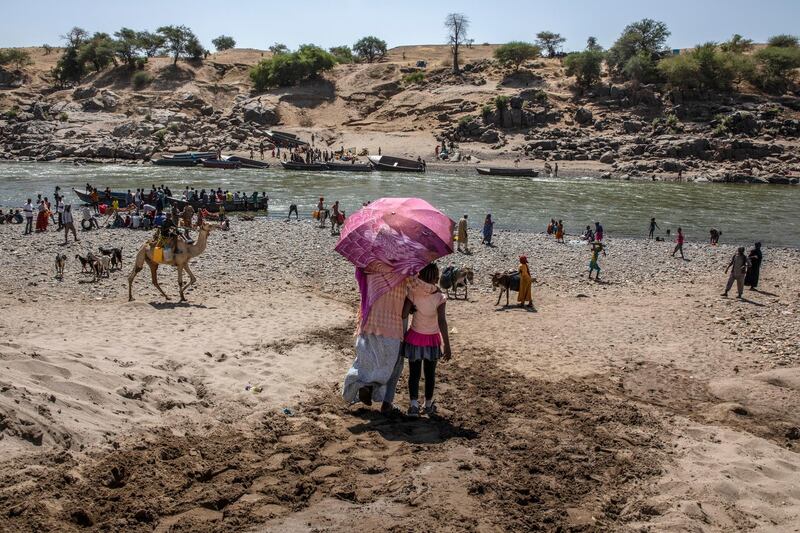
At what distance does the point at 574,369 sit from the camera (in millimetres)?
10391

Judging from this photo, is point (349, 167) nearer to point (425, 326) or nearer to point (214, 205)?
point (214, 205)

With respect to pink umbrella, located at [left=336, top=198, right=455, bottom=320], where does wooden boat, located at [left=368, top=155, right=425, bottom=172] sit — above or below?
above

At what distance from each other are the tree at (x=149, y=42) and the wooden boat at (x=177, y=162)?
38516mm

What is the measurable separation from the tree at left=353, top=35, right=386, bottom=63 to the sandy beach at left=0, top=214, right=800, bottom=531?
9610cm

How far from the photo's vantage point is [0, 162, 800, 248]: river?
34.1 metres

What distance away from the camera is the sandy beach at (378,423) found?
18.4ft

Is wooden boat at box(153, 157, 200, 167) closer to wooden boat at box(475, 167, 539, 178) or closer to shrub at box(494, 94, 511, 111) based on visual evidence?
wooden boat at box(475, 167, 539, 178)

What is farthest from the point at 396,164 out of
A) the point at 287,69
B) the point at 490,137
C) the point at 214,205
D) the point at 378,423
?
the point at 378,423

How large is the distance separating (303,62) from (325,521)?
265ft

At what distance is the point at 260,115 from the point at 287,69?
1195 cm

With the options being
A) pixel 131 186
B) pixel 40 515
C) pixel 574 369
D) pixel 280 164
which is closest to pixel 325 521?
pixel 40 515

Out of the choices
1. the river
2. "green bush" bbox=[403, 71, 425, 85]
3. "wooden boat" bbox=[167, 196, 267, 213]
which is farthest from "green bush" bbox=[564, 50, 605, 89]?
"wooden boat" bbox=[167, 196, 267, 213]

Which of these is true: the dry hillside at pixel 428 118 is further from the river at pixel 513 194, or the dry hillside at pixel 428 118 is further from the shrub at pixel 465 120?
the river at pixel 513 194

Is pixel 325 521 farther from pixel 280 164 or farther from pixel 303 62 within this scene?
pixel 303 62
